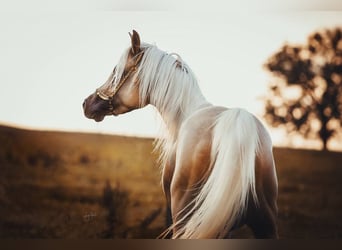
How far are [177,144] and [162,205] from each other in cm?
31

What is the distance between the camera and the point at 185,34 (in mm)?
2410

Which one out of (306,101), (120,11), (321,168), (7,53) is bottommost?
(321,168)

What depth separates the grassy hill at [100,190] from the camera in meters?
2.30

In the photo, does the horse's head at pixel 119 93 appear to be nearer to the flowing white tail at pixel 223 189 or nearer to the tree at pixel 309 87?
the flowing white tail at pixel 223 189

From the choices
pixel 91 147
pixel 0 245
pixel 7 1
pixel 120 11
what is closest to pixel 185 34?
pixel 120 11

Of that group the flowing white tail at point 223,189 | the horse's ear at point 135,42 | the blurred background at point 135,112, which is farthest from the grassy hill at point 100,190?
the horse's ear at point 135,42

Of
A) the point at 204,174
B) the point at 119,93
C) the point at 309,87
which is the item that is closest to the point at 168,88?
the point at 119,93

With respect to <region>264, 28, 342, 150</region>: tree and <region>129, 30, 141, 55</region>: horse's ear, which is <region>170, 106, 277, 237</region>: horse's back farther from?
<region>129, 30, 141, 55</region>: horse's ear

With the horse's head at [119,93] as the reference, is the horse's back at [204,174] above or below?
below

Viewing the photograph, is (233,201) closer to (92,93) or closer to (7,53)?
(92,93)

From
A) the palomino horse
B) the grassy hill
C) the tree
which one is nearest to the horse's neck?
the palomino horse

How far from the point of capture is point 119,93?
2.37 meters

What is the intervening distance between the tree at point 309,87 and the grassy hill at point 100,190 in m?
0.16

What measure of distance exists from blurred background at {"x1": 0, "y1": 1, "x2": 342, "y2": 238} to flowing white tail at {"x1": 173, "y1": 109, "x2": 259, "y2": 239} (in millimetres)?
146
